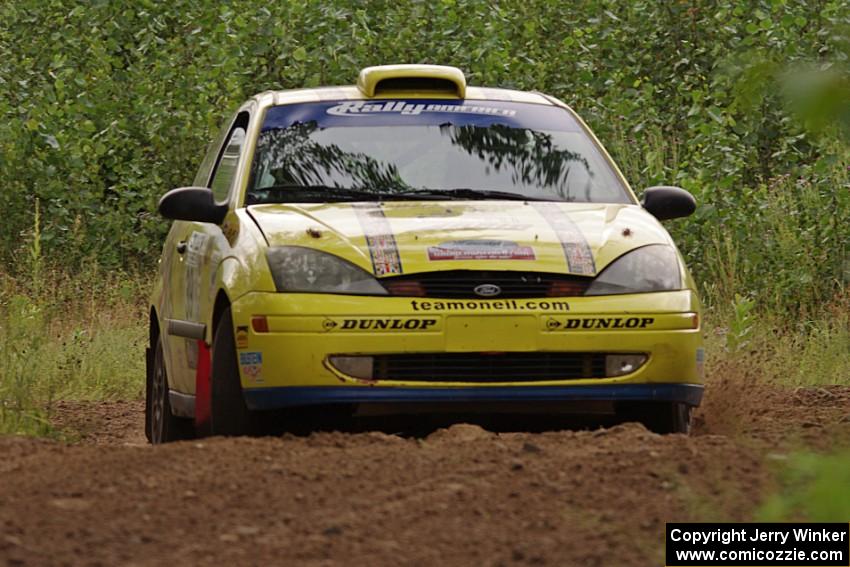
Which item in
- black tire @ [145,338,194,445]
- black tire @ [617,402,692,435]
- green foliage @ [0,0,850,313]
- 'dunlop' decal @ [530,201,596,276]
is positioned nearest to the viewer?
'dunlop' decal @ [530,201,596,276]

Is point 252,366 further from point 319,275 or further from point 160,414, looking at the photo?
point 160,414

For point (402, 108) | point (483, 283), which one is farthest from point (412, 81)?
point (483, 283)

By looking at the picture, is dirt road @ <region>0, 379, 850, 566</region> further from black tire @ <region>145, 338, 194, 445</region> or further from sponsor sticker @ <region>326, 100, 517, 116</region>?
sponsor sticker @ <region>326, 100, 517, 116</region>

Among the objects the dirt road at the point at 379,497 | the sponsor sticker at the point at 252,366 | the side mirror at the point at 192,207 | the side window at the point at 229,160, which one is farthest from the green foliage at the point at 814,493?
the side window at the point at 229,160

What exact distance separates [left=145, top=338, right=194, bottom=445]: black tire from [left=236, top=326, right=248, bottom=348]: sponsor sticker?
175 cm

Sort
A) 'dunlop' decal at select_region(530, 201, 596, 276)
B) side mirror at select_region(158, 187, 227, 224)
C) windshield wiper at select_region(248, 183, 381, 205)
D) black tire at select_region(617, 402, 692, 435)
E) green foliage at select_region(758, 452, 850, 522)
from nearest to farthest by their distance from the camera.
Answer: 1. green foliage at select_region(758, 452, 850, 522)
2. 'dunlop' decal at select_region(530, 201, 596, 276)
3. black tire at select_region(617, 402, 692, 435)
4. windshield wiper at select_region(248, 183, 381, 205)
5. side mirror at select_region(158, 187, 227, 224)

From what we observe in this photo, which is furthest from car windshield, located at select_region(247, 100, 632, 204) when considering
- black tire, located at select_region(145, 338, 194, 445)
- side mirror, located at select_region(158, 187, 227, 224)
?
black tire, located at select_region(145, 338, 194, 445)

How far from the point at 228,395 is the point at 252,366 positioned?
230 mm

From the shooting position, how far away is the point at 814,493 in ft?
12.7

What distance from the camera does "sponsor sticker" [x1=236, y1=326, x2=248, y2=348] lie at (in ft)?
21.1

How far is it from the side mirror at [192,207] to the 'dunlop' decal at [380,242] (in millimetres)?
715

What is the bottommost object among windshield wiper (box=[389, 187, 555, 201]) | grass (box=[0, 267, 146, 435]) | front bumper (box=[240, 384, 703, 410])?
grass (box=[0, 267, 146, 435])

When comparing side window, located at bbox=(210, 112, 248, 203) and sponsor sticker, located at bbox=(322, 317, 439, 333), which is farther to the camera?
side window, located at bbox=(210, 112, 248, 203)

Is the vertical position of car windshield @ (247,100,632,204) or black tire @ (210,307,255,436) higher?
car windshield @ (247,100,632,204)
